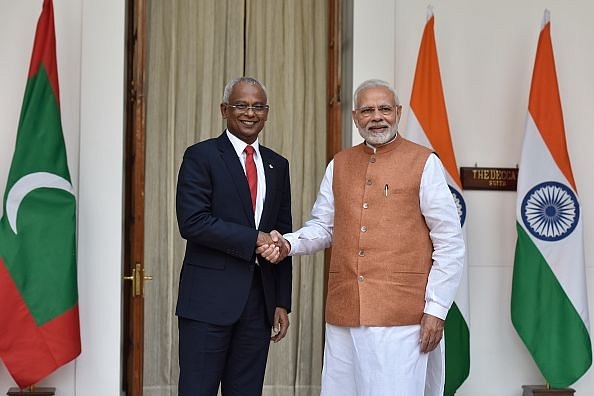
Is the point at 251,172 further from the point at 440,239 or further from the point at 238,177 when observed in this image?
the point at 440,239

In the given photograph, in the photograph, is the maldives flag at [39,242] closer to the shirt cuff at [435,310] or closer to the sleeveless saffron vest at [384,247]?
the sleeveless saffron vest at [384,247]

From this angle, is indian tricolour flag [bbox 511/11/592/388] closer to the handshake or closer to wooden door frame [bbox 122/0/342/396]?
wooden door frame [bbox 122/0/342/396]

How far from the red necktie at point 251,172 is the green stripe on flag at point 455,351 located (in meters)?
1.48

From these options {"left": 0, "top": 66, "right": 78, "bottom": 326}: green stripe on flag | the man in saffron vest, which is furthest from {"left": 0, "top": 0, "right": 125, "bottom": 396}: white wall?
the man in saffron vest

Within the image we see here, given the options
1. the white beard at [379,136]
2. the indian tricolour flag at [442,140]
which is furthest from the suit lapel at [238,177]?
the indian tricolour flag at [442,140]

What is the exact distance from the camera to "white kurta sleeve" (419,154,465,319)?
3.10 m

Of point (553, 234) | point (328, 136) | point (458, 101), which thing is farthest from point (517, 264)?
point (328, 136)

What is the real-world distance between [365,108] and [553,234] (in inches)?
68.5

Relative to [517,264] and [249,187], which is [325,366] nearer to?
[249,187]

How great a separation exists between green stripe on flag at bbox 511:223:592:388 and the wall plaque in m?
0.39

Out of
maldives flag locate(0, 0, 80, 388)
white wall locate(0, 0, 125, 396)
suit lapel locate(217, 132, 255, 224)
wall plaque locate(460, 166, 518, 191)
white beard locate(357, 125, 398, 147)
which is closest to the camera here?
white beard locate(357, 125, 398, 147)

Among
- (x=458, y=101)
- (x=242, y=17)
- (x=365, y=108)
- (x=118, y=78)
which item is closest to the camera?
(x=365, y=108)

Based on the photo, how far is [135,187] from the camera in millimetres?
4398

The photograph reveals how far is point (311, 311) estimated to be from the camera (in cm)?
514
